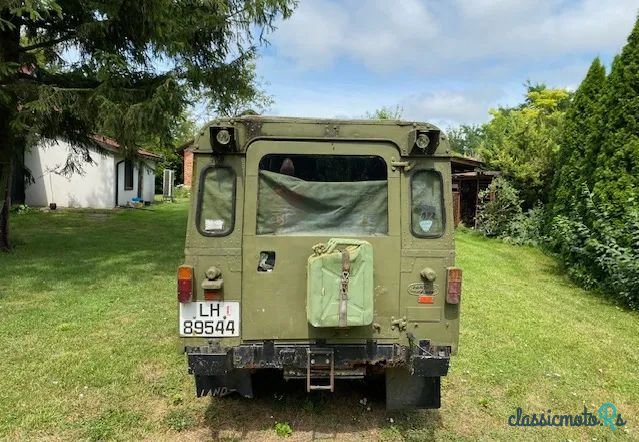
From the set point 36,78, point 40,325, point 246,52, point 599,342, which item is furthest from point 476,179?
point 40,325

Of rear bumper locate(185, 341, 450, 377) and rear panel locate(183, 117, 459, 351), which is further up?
rear panel locate(183, 117, 459, 351)

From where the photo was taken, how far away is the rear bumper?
3.72 m

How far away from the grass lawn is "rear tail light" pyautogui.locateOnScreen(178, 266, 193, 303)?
43.4 inches

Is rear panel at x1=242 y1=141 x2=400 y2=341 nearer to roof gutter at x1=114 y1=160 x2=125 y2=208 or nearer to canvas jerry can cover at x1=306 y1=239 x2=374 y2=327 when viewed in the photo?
canvas jerry can cover at x1=306 y1=239 x2=374 y2=327

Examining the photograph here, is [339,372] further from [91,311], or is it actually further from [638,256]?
[638,256]

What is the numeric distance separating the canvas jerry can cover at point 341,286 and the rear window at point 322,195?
34 centimetres

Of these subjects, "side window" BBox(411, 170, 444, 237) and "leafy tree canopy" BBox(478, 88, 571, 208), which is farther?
"leafy tree canopy" BBox(478, 88, 571, 208)

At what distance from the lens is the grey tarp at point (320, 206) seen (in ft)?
12.6

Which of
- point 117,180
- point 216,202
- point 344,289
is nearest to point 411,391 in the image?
point 344,289

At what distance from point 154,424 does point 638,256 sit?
758 cm

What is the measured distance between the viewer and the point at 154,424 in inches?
159

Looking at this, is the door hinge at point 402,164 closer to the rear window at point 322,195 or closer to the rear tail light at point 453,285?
the rear window at point 322,195

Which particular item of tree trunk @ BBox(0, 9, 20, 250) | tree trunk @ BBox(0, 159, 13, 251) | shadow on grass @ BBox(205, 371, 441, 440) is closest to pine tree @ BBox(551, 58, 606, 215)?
shadow on grass @ BBox(205, 371, 441, 440)

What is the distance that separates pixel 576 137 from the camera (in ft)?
43.3
